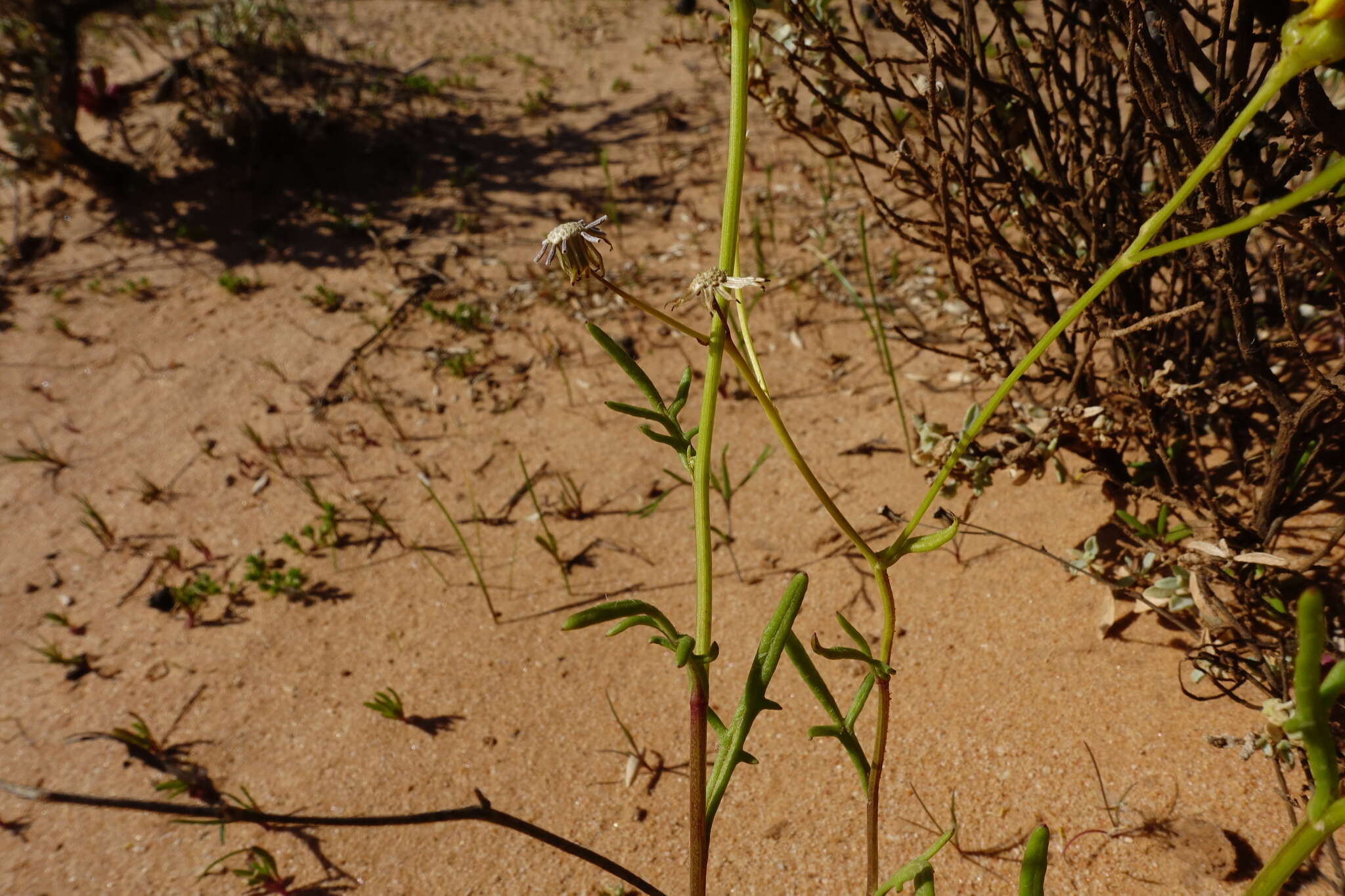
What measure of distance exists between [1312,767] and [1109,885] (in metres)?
0.79

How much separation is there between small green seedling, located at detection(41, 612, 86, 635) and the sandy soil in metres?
0.02

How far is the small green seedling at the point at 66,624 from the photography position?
244cm

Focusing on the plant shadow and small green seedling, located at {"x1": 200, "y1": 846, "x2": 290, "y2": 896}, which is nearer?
small green seedling, located at {"x1": 200, "y1": 846, "x2": 290, "y2": 896}

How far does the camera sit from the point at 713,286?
0.79 metres

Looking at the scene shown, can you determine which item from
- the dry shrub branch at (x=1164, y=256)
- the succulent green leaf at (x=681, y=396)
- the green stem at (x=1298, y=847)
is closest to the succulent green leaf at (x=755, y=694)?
the succulent green leaf at (x=681, y=396)

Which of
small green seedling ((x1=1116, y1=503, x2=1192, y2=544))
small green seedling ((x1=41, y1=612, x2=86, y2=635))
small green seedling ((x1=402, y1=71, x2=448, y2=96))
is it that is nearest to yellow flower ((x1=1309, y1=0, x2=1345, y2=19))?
small green seedling ((x1=1116, y1=503, x2=1192, y2=544))

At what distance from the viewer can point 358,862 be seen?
1.71 metres

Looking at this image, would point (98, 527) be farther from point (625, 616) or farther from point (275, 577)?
point (625, 616)

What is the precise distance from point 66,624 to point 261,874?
134cm

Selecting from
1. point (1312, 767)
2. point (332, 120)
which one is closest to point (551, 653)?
point (1312, 767)

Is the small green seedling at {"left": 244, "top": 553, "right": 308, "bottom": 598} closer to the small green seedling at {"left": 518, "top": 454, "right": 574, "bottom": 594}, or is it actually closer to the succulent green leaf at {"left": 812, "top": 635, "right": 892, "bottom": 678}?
the small green seedling at {"left": 518, "top": 454, "right": 574, "bottom": 594}

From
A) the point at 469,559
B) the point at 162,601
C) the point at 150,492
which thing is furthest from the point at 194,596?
the point at 469,559

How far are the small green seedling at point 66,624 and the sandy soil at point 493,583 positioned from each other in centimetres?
2

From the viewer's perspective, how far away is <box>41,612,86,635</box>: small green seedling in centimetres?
244
